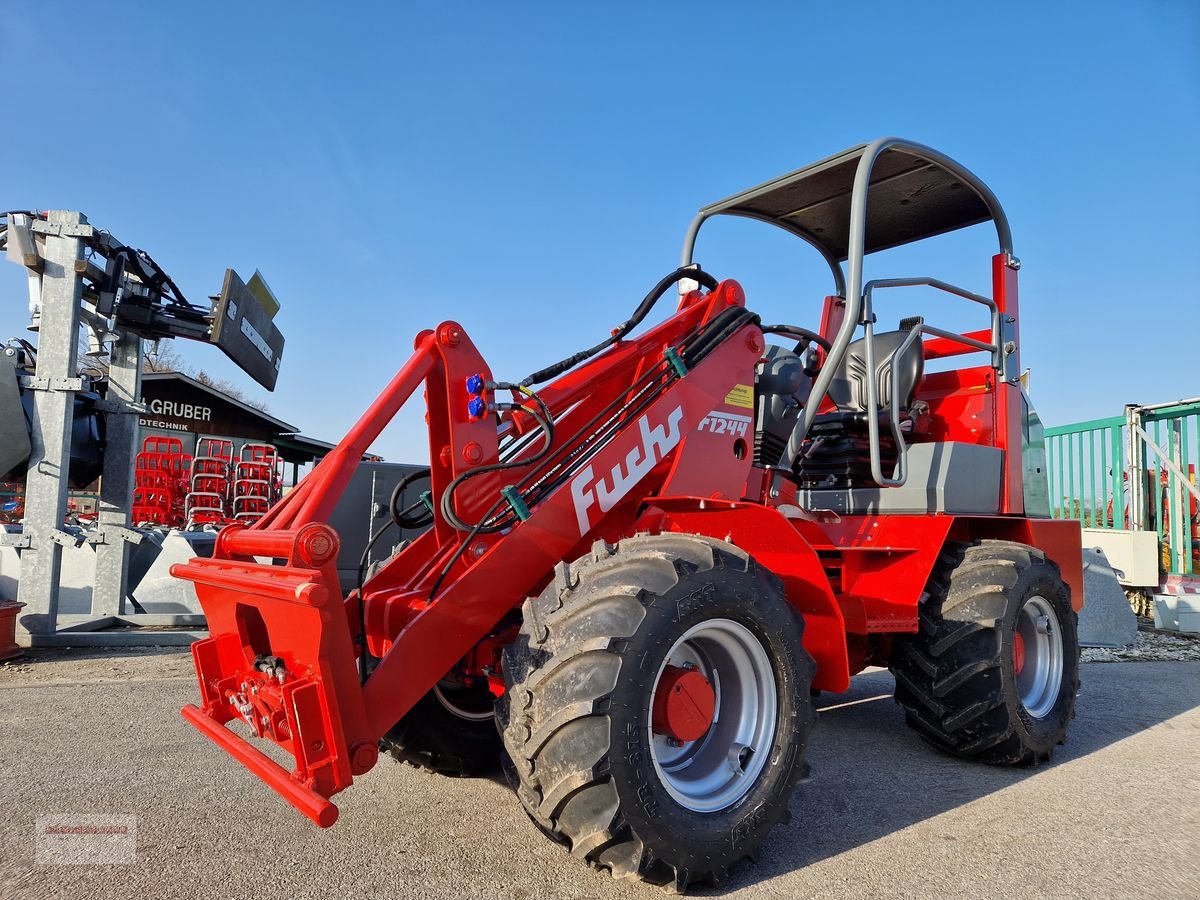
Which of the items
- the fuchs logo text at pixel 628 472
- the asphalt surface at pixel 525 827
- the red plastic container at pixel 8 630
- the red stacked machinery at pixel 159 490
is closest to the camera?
the asphalt surface at pixel 525 827

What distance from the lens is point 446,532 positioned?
3.55 meters

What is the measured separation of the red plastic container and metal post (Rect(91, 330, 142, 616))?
133 cm

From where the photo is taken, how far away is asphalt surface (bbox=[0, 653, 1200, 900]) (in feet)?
9.43

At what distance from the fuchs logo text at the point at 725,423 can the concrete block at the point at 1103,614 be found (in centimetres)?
702

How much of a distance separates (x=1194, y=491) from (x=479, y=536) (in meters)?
10.8

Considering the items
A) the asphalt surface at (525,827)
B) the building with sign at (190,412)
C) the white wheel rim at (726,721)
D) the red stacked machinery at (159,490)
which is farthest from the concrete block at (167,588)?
the building with sign at (190,412)

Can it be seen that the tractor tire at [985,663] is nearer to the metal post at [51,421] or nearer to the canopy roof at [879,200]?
the canopy roof at [879,200]

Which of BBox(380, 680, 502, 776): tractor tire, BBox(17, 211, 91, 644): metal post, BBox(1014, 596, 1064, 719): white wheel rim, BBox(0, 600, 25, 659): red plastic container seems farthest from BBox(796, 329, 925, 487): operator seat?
BBox(17, 211, 91, 644): metal post

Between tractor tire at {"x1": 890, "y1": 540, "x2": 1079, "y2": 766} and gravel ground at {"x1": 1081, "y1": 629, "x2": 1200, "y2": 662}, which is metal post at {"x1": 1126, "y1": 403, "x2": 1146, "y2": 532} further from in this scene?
tractor tire at {"x1": 890, "y1": 540, "x2": 1079, "y2": 766}

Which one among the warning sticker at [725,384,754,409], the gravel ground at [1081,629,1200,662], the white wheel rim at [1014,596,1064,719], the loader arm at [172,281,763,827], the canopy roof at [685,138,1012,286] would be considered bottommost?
the gravel ground at [1081,629,1200,662]

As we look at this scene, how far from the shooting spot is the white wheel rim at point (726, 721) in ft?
Result: 10.1

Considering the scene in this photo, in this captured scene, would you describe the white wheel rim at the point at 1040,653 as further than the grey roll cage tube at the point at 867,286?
Yes

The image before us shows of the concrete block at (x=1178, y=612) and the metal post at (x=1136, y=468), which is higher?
the metal post at (x=1136, y=468)

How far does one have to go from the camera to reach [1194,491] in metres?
10.5
